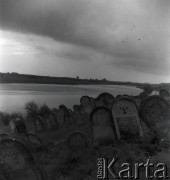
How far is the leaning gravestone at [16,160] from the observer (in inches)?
172

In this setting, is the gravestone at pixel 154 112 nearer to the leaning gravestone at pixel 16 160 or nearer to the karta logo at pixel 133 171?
the karta logo at pixel 133 171

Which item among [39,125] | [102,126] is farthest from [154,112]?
[39,125]

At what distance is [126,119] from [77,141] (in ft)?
5.54

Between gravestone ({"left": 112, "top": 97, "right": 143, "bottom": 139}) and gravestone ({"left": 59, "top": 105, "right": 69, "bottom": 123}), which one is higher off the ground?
gravestone ({"left": 112, "top": 97, "right": 143, "bottom": 139})

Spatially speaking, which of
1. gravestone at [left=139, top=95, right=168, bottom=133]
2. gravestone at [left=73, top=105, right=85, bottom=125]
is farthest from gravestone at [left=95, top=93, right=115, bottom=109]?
gravestone at [left=139, top=95, right=168, bottom=133]

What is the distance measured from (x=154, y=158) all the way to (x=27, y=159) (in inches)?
135

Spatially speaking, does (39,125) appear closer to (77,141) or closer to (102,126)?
(77,141)

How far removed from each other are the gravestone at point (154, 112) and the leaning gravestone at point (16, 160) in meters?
5.65

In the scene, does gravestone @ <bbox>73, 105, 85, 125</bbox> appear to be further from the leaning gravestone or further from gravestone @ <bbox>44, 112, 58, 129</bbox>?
the leaning gravestone

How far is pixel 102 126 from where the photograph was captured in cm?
895

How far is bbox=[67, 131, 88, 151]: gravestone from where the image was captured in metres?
8.95

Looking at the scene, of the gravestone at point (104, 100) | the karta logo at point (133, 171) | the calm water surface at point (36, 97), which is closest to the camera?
the karta logo at point (133, 171)

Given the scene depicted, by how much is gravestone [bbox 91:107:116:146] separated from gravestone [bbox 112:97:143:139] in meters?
0.17

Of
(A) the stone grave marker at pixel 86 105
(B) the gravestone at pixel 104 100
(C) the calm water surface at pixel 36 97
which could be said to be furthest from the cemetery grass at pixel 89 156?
(C) the calm water surface at pixel 36 97
